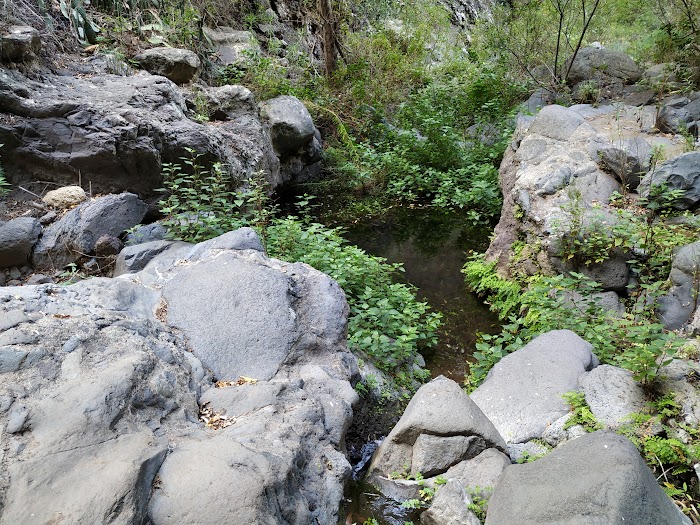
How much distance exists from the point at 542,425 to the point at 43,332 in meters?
3.51

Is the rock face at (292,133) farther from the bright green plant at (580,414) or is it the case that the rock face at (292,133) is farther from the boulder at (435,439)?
the bright green plant at (580,414)

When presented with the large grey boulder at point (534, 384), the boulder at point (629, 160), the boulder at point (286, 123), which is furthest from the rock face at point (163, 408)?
the boulder at point (286, 123)

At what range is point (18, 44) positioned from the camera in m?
6.61

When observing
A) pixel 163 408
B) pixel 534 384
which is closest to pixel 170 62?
pixel 163 408

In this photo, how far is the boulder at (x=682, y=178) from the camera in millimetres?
6090

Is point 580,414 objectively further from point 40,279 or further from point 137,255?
point 40,279

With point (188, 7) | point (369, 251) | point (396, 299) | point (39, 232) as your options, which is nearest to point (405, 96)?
point (188, 7)

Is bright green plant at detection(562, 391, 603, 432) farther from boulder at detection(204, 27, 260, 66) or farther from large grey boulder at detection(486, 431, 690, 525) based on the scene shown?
boulder at detection(204, 27, 260, 66)

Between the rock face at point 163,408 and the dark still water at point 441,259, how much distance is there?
2.30 metres

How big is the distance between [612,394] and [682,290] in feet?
6.62

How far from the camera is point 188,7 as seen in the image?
10453 mm

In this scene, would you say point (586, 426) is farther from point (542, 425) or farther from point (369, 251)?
point (369, 251)

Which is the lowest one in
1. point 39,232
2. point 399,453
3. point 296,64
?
point 399,453

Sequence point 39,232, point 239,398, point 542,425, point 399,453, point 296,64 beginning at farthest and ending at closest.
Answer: point 296,64
point 39,232
point 542,425
point 399,453
point 239,398
